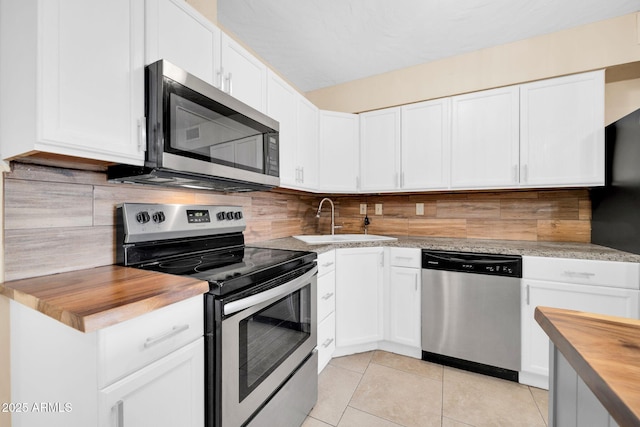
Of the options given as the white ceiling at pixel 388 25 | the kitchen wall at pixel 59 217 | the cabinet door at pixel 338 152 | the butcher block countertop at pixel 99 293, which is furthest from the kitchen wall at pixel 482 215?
the butcher block countertop at pixel 99 293

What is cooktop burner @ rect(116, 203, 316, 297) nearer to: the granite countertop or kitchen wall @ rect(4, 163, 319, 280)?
kitchen wall @ rect(4, 163, 319, 280)

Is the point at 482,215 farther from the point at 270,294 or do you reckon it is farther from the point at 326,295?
the point at 270,294

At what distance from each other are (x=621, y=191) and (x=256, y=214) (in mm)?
2543

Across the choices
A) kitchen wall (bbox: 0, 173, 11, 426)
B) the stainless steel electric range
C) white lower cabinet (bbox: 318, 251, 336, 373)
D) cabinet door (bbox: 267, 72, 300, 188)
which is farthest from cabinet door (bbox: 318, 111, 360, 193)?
kitchen wall (bbox: 0, 173, 11, 426)

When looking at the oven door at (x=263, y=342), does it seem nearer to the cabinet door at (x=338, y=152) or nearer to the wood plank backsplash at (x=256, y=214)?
the wood plank backsplash at (x=256, y=214)

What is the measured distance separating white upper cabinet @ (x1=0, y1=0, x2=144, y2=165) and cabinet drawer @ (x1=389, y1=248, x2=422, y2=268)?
186 cm

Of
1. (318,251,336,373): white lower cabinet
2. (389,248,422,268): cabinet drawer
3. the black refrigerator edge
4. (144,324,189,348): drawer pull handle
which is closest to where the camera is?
(144,324,189,348): drawer pull handle

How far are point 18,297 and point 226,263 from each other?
691 millimetres

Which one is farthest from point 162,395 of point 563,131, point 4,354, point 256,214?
point 563,131

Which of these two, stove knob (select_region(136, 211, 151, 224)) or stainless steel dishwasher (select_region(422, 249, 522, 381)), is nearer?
stove knob (select_region(136, 211, 151, 224))

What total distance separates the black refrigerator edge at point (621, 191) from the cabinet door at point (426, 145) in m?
1.04

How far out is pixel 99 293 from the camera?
817 millimetres

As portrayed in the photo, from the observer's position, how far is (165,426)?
823 millimetres

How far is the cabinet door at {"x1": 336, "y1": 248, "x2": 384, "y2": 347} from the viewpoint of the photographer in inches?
85.6
